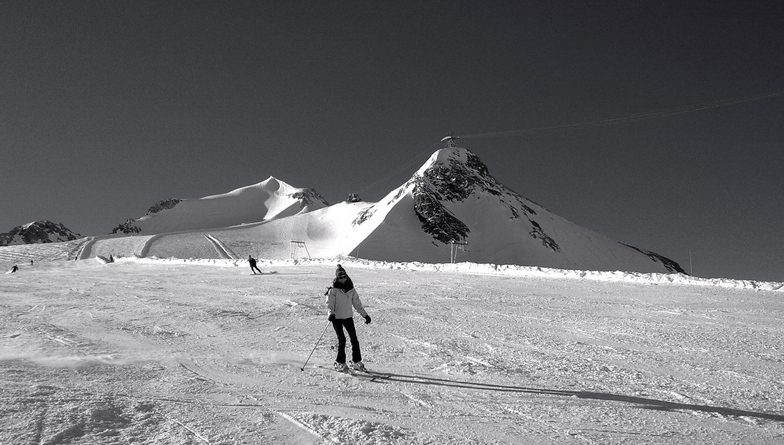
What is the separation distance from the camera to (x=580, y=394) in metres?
6.66

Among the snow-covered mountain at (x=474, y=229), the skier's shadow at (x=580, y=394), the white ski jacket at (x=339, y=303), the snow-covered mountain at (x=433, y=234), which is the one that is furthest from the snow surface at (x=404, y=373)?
the snow-covered mountain at (x=474, y=229)

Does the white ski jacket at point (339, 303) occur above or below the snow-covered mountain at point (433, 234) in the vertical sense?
below

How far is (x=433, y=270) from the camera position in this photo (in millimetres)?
31344

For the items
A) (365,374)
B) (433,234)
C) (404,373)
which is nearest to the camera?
(365,374)

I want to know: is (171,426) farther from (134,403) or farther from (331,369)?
(331,369)

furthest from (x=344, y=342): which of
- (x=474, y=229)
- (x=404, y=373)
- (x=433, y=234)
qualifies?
(x=474, y=229)

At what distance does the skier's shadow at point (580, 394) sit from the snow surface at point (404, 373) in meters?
0.04

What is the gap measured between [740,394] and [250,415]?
687 cm

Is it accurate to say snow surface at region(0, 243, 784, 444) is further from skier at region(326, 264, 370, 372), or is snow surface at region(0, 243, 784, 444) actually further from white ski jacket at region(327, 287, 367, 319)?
white ski jacket at region(327, 287, 367, 319)

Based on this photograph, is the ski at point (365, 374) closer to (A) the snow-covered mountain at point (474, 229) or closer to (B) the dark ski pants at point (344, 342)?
(B) the dark ski pants at point (344, 342)

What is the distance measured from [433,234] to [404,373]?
9012cm

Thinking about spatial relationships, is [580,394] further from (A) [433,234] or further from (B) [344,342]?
(A) [433,234]

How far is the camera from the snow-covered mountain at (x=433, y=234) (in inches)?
3022

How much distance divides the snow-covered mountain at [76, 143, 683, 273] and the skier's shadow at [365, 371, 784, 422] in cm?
5616
